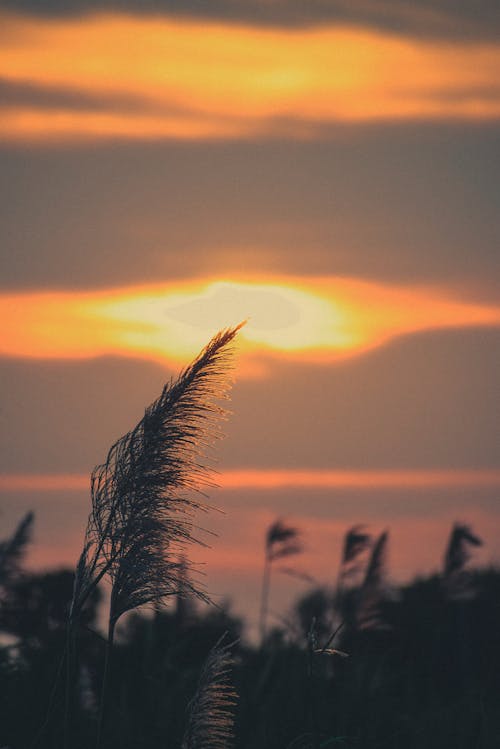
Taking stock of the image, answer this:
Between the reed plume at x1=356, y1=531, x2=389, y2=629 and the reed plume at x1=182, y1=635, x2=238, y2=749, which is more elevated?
the reed plume at x1=356, y1=531, x2=389, y2=629

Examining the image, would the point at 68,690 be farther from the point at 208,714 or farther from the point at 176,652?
the point at 176,652

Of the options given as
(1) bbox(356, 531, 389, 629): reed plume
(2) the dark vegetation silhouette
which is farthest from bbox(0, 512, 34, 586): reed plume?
(1) bbox(356, 531, 389, 629): reed plume

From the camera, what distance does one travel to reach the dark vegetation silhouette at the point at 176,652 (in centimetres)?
651

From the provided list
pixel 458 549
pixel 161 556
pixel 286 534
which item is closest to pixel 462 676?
pixel 286 534

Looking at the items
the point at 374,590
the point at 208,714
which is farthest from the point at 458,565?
the point at 208,714

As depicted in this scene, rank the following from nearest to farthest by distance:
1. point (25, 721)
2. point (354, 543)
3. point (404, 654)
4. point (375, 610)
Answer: point (25, 721), point (375, 610), point (354, 543), point (404, 654)

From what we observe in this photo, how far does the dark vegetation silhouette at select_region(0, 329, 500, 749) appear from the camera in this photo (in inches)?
256

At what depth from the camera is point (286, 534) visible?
18.7 meters

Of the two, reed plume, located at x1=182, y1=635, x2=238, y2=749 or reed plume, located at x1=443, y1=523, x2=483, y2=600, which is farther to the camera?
reed plume, located at x1=443, y1=523, x2=483, y2=600

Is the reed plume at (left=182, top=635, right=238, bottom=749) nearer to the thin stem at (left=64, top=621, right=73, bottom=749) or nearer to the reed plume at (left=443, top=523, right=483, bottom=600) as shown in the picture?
the thin stem at (left=64, top=621, right=73, bottom=749)

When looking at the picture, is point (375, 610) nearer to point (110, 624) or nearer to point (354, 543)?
point (354, 543)

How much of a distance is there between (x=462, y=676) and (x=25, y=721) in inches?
502

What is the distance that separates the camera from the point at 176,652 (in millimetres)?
13242

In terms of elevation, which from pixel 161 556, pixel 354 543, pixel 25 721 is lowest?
pixel 25 721
